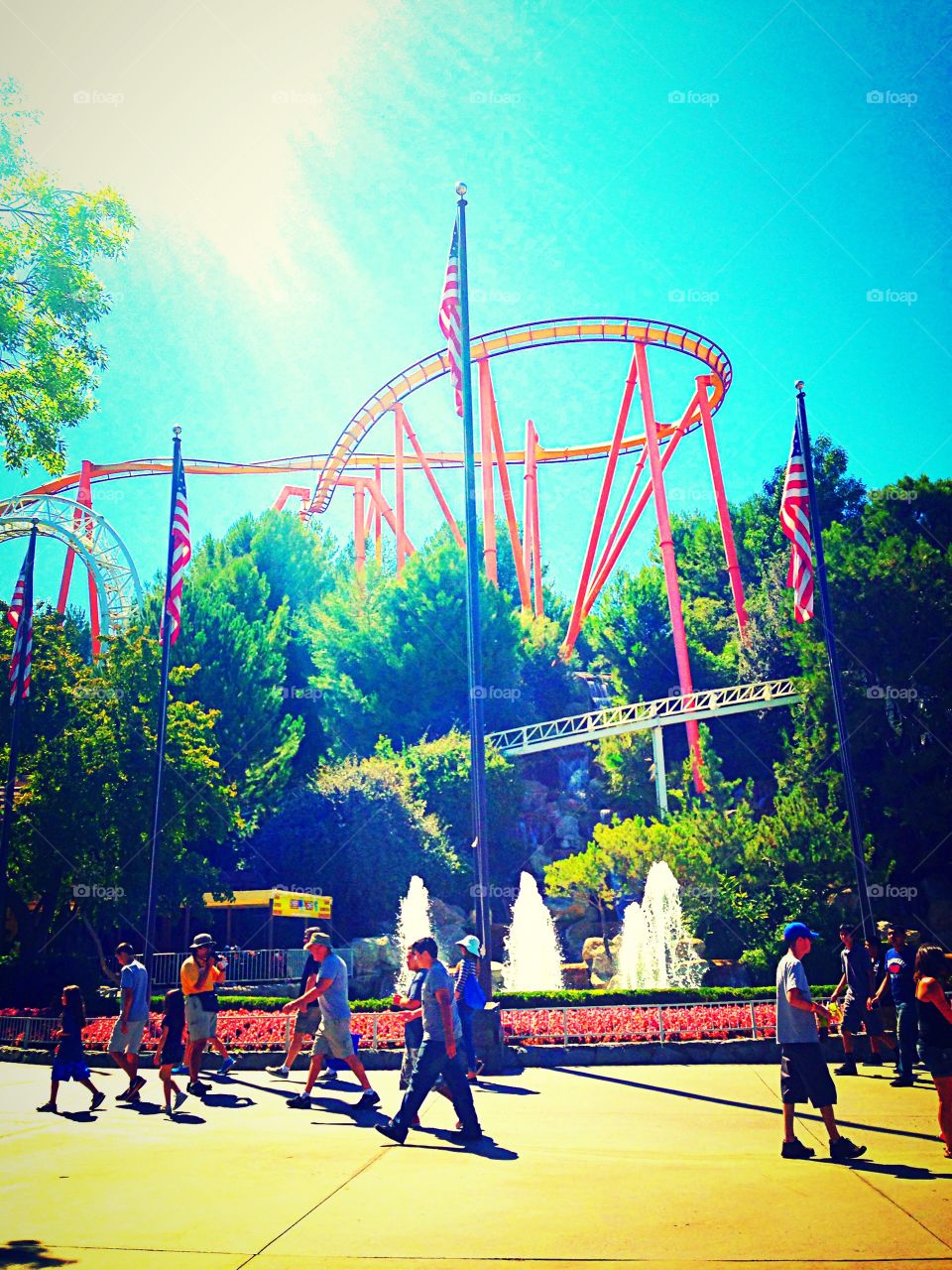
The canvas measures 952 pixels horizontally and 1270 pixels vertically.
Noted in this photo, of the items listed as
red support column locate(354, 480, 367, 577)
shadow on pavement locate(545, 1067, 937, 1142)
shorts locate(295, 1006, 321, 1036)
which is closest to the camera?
shadow on pavement locate(545, 1067, 937, 1142)

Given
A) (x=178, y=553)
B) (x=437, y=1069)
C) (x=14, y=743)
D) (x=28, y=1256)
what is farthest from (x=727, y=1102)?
(x=14, y=743)

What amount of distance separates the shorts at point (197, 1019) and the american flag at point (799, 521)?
11965 mm

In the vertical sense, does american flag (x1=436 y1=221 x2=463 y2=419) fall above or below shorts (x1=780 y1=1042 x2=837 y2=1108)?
above

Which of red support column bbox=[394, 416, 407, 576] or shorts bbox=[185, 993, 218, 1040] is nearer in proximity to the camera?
shorts bbox=[185, 993, 218, 1040]

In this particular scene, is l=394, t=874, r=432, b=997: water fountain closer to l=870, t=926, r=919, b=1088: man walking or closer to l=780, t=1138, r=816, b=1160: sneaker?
l=870, t=926, r=919, b=1088: man walking

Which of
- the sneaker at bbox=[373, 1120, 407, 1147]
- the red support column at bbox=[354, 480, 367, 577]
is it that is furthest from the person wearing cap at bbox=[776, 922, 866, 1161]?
the red support column at bbox=[354, 480, 367, 577]

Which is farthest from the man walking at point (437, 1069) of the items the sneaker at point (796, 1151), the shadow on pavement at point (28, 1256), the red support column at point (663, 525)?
the red support column at point (663, 525)

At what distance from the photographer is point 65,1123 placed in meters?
9.34

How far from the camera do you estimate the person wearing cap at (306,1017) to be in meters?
10.3

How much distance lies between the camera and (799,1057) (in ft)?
23.4

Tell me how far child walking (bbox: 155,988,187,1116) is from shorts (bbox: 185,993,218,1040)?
540 millimetres

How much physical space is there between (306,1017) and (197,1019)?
139 centimetres

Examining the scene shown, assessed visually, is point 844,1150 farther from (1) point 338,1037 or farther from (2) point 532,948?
(2) point 532,948

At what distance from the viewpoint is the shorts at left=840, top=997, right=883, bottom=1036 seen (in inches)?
439
